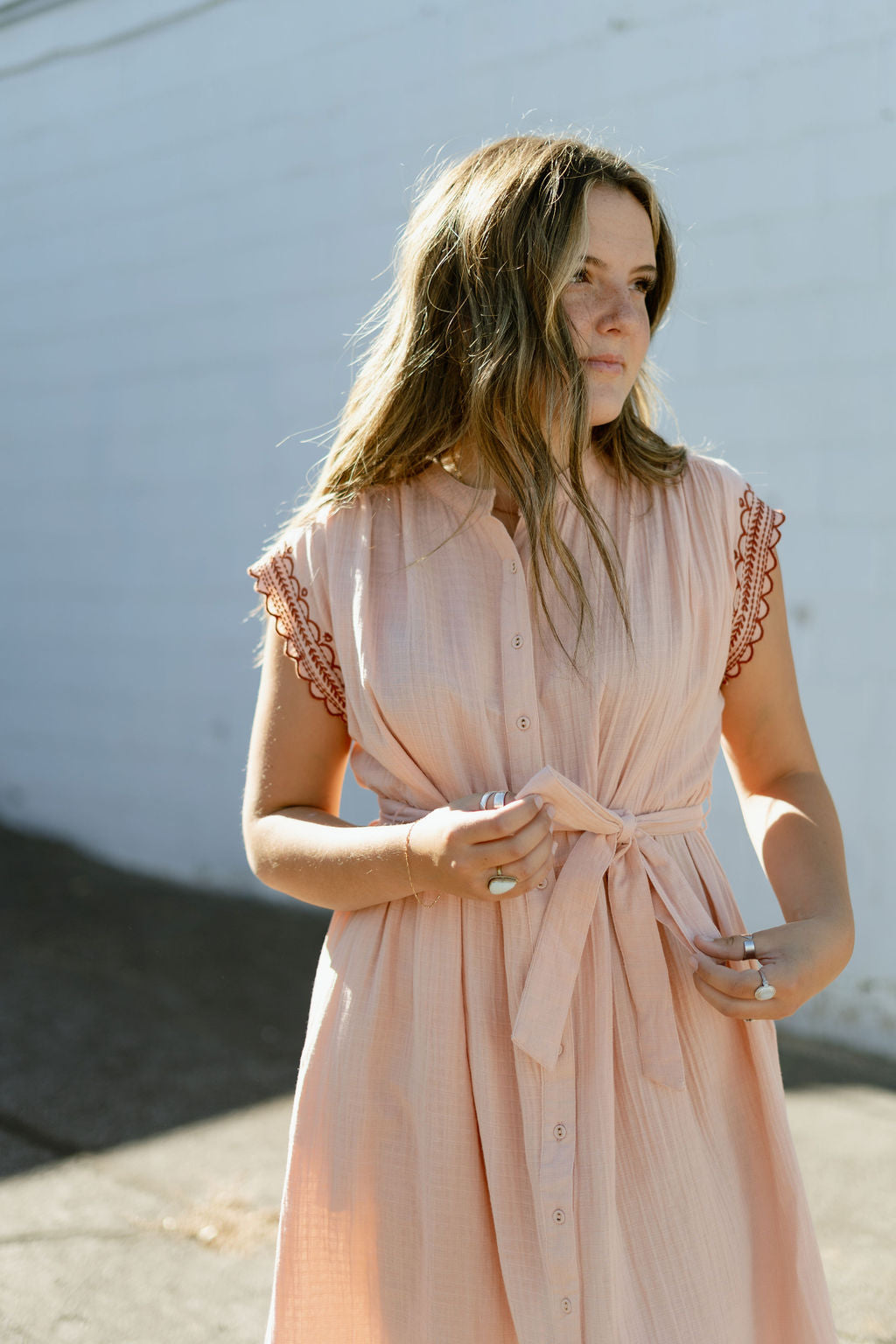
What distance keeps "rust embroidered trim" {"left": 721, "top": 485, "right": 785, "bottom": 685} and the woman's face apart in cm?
23

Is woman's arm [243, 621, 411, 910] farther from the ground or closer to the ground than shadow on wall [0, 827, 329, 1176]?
farther from the ground

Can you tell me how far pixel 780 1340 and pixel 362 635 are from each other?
97 centimetres

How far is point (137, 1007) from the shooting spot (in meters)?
4.39

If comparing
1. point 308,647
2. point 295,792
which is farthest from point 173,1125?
point 308,647

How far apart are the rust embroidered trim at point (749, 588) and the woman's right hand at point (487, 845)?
40 centimetres

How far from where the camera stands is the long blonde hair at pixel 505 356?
1.51m

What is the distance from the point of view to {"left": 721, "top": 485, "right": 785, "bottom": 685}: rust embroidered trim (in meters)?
1.59

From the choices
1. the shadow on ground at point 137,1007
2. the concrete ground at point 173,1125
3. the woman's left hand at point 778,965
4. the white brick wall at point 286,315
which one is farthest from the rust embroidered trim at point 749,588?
the shadow on ground at point 137,1007

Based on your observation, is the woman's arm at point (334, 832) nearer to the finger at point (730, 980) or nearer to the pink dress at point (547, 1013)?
the pink dress at point (547, 1013)

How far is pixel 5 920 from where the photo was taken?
520 cm

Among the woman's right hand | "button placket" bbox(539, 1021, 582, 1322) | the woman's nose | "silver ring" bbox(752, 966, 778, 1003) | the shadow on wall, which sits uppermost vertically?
the woman's nose

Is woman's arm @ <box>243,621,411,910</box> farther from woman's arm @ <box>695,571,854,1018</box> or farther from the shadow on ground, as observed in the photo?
the shadow on ground

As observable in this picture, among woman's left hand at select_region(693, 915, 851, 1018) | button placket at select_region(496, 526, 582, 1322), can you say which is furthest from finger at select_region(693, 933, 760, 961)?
button placket at select_region(496, 526, 582, 1322)

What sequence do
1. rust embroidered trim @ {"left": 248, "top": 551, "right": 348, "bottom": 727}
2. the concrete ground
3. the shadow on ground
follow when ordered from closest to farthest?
rust embroidered trim @ {"left": 248, "top": 551, "right": 348, "bottom": 727} → the concrete ground → the shadow on ground
